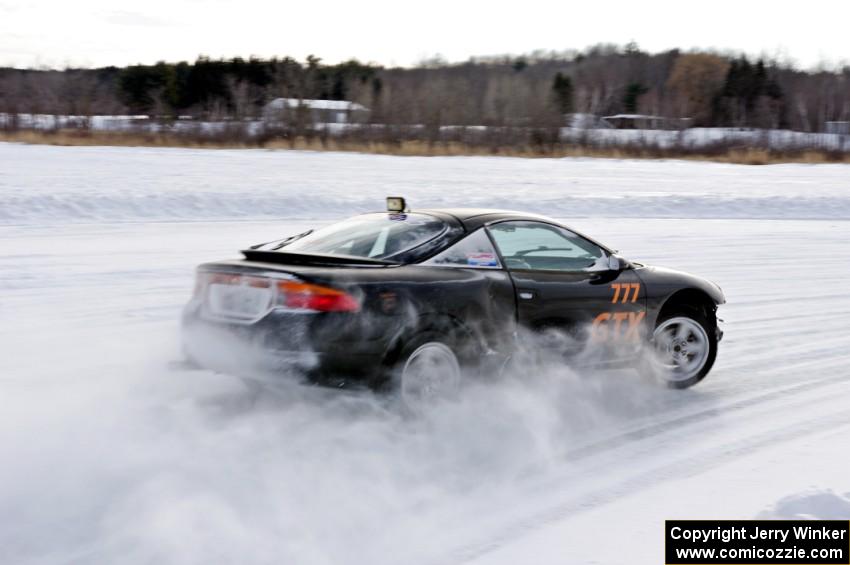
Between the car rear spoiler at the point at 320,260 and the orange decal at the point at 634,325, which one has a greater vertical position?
the car rear spoiler at the point at 320,260

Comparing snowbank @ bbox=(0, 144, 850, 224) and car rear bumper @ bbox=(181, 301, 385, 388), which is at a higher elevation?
snowbank @ bbox=(0, 144, 850, 224)

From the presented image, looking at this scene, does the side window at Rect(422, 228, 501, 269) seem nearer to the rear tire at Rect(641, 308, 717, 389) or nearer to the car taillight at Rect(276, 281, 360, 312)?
the car taillight at Rect(276, 281, 360, 312)

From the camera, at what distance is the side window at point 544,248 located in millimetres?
6383

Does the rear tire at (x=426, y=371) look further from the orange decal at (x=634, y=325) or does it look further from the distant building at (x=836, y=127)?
the distant building at (x=836, y=127)

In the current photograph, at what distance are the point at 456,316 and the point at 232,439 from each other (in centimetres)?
149

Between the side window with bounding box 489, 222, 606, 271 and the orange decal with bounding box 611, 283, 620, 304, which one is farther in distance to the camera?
the orange decal with bounding box 611, 283, 620, 304

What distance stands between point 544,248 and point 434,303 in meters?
1.20

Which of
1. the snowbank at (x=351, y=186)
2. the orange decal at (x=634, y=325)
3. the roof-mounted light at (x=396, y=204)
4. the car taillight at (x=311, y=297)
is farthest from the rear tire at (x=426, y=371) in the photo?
the snowbank at (x=351, y=186)

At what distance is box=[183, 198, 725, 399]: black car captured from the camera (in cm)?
541

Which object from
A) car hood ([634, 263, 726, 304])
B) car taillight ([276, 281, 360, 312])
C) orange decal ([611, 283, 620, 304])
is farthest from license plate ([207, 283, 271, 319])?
car hood ([634, 263, 726, 304])

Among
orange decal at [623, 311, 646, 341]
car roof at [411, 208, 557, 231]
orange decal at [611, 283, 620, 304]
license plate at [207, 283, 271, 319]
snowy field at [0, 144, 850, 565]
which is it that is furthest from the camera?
orange decal at [623, 311, 646, 341]

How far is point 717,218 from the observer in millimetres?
22047

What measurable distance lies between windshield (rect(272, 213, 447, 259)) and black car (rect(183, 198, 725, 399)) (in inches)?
0.5

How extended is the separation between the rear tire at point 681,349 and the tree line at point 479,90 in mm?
37839
